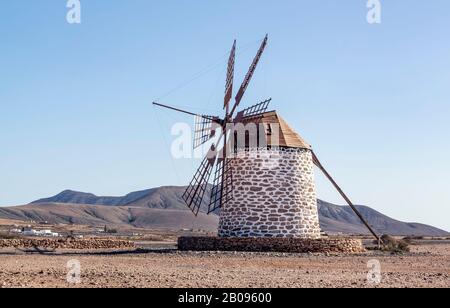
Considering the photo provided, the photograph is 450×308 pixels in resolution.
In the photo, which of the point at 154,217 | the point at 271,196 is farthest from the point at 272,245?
the point at 154,217

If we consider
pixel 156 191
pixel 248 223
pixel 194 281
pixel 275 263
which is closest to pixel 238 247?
pixel 248 223

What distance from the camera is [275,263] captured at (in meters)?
19.1

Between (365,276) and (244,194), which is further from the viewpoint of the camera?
(244,194)

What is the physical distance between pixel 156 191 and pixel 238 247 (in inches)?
6654

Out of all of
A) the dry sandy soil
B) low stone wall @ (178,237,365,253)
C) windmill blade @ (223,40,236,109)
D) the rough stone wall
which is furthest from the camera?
windmill blade @ (223,40,236,109)

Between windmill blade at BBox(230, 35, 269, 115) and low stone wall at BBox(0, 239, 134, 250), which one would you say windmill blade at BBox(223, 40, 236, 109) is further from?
low stone wall at BBox(0, 239, 134, 250)

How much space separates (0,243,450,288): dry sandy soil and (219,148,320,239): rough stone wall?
13.3 ft

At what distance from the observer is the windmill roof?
87.4 ft

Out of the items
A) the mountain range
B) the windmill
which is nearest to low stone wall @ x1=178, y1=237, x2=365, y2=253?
the windmill

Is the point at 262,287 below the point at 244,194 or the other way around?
below

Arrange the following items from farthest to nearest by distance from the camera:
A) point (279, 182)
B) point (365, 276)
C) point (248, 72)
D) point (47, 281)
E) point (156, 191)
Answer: point (156, 191), point (248, 72), point (279, 182), point (365, 276), point (47, 281)

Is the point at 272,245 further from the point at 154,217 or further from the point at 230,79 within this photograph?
the point at 154,217

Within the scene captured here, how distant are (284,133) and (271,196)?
2906 millimetres
